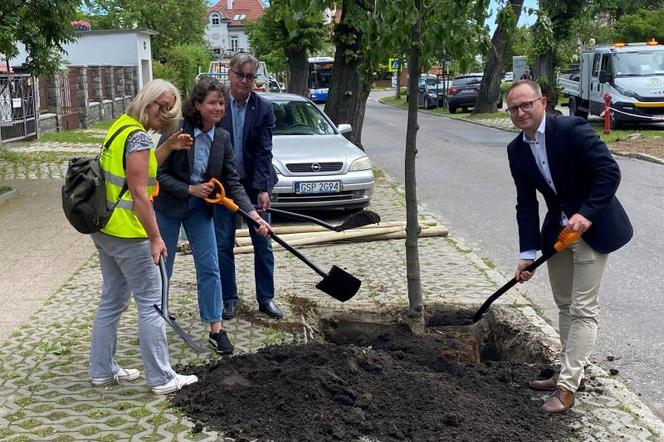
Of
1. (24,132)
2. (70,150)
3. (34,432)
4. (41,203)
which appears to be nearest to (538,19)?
(34,432)

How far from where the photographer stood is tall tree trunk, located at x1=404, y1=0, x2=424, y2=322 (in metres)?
5.62

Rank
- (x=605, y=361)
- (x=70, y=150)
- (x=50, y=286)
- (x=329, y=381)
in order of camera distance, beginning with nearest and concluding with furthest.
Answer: (x=329, y=381) < (x=605, y=361) < (x=50, y=286) < (x=70, y=150)

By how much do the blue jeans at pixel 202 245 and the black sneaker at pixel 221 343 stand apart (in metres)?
0.10

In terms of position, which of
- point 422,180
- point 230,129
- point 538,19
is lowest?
point 422,180

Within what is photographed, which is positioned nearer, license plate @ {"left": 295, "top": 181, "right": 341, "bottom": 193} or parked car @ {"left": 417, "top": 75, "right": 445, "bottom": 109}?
license plate @ {"left": 295, "top": 181, "right": 341, "bottom": 193}

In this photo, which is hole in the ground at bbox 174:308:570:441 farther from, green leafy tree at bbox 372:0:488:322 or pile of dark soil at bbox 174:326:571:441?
green leafy tree at bbox 372:0:488:322

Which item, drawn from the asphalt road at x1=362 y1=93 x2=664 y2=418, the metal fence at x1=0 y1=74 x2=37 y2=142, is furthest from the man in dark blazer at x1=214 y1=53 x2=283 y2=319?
the metal fence at x1=0 y1=74 x2=37 y2=142

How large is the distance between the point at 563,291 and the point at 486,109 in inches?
1249

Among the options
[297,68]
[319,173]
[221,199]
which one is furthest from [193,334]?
[297,68]

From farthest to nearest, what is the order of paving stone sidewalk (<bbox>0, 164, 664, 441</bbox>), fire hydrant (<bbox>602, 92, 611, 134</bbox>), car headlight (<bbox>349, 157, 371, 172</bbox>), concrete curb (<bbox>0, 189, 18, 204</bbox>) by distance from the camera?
fire hydrant (<bbox>602, 92, 611, 134</bbox>)
concrete curb (<bbox>0, 189, 18, 204</bbox>)
car headlight (<bbox>349, 157, 371, 172</bbox>)
paving stone sidewalk (<bbox>0, 164, 664, 441</bbox>)

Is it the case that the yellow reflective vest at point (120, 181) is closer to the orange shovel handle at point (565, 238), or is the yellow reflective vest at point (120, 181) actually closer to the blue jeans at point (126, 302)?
the blue jeans at point (126, 302)

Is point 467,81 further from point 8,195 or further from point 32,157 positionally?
point 8,195

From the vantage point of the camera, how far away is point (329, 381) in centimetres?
465

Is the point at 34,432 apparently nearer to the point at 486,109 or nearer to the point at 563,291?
the point at 563,291
